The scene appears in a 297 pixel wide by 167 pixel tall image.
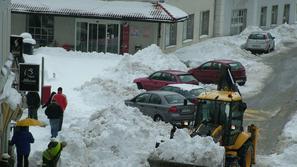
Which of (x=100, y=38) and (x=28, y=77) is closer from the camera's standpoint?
(x=28, y=77)

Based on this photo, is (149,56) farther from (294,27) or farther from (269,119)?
(294,27)

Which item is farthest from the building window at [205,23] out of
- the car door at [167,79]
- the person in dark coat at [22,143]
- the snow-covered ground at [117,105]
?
the person in dark coat at [22,143]

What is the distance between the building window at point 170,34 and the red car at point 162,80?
1243cm

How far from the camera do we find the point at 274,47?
5378 cm

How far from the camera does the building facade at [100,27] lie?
44228 millimetres

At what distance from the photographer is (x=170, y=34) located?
48.0 meters

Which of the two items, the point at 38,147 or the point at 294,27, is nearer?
the point at 38,147

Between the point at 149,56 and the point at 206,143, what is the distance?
22.5 m

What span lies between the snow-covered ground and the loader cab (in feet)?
3.80

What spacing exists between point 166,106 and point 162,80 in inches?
275

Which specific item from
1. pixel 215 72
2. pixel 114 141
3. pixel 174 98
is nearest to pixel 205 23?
pixel 215 72

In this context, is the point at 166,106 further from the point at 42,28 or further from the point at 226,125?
the point at 42,28

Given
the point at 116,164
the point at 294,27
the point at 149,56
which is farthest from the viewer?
the point at 294,27

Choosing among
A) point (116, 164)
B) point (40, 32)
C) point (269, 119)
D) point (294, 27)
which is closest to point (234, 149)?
point (116, 164)
